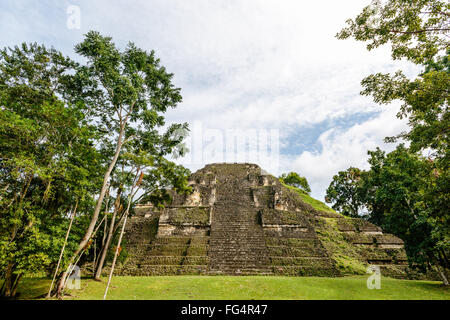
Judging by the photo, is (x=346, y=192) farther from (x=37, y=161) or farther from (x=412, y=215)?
(x=37, y=161)

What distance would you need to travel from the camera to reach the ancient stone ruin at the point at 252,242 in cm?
1104

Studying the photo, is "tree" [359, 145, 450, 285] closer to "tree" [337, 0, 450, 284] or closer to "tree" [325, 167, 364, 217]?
"tree" [337, 0, 450, 284]

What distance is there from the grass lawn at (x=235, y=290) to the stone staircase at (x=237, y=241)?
217 cm

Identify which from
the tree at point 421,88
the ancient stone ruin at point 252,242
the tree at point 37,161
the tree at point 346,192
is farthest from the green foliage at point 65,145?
the tree at point 346,192

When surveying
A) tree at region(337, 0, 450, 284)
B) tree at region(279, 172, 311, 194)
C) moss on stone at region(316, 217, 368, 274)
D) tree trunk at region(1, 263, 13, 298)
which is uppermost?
tree at region(279, 172, 311, 194)

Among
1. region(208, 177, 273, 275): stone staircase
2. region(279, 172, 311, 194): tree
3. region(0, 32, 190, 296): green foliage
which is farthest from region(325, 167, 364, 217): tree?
region(0, 32, 190, 296): green foliage

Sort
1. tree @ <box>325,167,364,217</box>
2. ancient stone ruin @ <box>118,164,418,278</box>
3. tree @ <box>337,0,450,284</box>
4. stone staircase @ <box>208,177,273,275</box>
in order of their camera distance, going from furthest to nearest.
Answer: tree @ <box>325,167,364,217</box> → ancient stone ruin @ <box>118,164,418,278</box> → stone staircase @ <box>208,177,273,275</box> → tree @ <box>337,0,450,284</box>

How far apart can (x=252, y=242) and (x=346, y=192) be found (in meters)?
24.5

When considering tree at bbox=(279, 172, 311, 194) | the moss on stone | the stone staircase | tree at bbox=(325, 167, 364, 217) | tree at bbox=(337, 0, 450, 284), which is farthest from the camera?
tree at bbox=(279, 172, 311, 194)

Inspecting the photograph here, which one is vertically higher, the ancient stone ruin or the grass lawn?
the ancient stone ruin

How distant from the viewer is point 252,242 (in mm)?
12961

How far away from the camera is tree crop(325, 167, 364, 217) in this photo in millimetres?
30031
